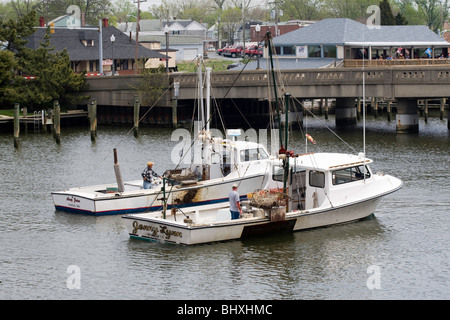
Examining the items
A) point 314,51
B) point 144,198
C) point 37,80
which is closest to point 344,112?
point 314,51

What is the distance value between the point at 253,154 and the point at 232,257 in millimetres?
10122

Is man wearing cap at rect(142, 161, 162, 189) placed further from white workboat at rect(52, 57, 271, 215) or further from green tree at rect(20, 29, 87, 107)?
green tree at rect(20, 29, 87, 107)

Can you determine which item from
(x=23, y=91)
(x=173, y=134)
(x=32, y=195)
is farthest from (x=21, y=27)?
(x=32, y=195)

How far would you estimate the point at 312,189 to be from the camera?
35125 mm

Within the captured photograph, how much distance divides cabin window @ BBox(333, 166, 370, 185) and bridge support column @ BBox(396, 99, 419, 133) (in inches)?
1191

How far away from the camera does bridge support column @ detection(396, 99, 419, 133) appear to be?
65500 mm

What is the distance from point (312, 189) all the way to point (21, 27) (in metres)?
51.3

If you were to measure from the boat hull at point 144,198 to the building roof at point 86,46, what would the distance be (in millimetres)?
55438

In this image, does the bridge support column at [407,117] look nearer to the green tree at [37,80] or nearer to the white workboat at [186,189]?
the white workboat at [186,189]

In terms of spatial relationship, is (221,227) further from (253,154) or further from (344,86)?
(344,86)

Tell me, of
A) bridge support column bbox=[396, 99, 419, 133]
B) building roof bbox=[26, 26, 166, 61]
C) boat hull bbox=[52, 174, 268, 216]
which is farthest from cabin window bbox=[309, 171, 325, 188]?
building roof bbox=[26, 26, 166, 61]

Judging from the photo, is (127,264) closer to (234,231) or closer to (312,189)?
(234,231)

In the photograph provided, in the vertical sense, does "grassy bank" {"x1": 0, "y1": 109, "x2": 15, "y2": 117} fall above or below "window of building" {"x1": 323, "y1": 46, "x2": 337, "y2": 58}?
below

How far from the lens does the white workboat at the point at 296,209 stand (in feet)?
107
